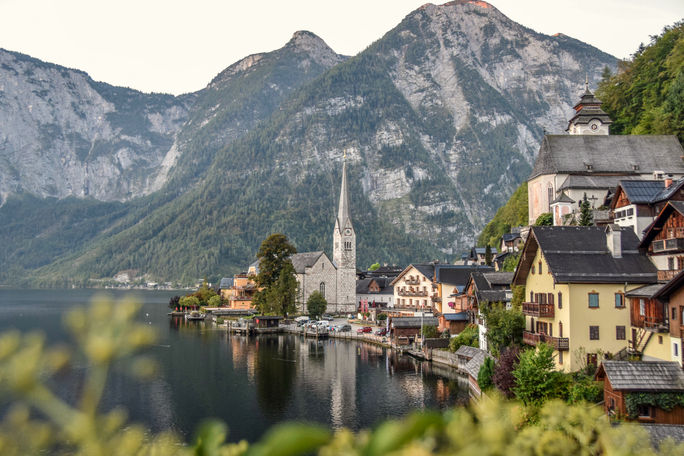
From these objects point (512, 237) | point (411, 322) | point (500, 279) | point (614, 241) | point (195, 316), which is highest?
point (512, 237)

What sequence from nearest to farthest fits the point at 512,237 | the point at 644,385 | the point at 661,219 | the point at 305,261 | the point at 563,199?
the point at 644,385, the point at 661,219, the point at 563,199, the point at 512,237, the point at 305,261

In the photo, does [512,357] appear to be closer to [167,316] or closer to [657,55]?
[657,55]

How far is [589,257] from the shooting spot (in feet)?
134

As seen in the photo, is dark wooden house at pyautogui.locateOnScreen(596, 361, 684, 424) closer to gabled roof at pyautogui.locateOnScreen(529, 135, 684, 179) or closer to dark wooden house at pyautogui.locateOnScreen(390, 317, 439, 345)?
dark wooden house at pyautogui.locateOnScreen(390, 317, 439, 345)

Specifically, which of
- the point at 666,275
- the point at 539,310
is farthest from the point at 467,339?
the point at 666,275

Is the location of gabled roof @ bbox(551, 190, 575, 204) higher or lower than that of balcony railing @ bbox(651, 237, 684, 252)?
higher

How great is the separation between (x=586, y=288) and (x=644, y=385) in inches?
399

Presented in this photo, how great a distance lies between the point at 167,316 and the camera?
461 ft

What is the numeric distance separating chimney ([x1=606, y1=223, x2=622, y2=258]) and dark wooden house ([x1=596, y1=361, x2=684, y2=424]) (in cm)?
1083

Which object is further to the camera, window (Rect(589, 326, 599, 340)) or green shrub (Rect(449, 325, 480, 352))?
green shrub (Rect(449, 325, 480, 352))

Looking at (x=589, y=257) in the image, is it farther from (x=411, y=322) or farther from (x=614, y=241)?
(x=411, y=322)

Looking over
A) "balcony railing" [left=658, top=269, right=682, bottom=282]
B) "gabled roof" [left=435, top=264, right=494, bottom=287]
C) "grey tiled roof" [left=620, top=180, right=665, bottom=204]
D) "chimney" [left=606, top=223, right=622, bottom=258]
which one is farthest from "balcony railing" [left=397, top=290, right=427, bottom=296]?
"balcony railing" [left=658, top=269, right=682, bottom=282]

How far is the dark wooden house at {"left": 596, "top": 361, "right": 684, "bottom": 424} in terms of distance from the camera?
97.5 ft

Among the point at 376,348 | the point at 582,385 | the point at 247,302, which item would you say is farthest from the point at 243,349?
the point at 247,302
